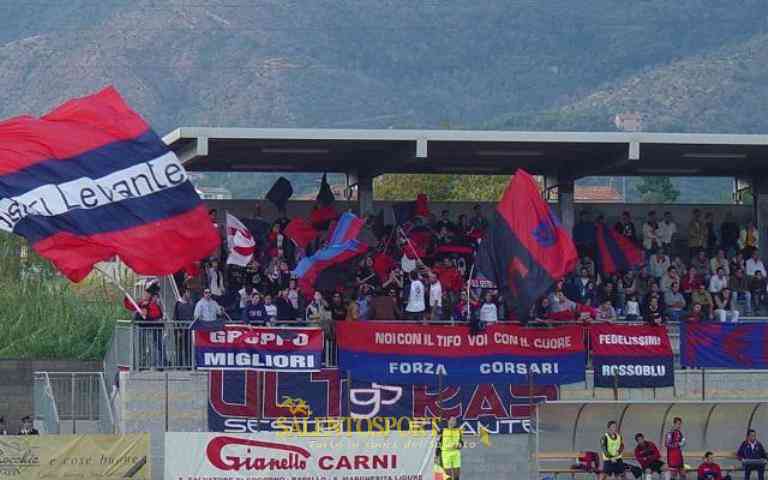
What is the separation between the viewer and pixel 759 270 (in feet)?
122

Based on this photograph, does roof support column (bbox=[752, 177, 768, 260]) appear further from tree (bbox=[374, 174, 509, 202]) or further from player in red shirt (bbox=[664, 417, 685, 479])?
tree (bbox=[374, 174, 509, 202])

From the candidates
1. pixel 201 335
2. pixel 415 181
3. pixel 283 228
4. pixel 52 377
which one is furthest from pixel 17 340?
pixel 415 181

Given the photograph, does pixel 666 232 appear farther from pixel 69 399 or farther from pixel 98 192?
pixel 98 192

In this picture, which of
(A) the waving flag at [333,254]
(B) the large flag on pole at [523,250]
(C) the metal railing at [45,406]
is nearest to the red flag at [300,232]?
(A) the waving flag at [333,254]

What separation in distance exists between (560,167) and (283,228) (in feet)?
22.4

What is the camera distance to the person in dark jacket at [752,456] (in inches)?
1260

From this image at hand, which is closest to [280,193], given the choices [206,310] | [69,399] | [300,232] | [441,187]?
[300,232]

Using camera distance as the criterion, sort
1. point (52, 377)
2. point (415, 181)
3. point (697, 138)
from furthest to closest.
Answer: point (415, 181)
point (52, 377)
point (697, 138)

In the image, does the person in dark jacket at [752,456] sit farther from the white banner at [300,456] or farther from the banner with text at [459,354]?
the white banner at [300,456]

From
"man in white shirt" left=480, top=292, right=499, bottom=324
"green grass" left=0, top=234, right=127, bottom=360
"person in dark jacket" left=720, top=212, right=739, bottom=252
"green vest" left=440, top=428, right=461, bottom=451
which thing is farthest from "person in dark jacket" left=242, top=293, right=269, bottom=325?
"green grass" left=0, top=234, right=127, bottom=360

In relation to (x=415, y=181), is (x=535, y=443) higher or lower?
lower

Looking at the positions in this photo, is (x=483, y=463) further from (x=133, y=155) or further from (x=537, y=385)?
(x=133, y=155)

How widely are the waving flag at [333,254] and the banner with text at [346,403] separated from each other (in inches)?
109

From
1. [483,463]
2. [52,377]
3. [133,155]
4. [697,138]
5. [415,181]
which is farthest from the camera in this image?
[415,181]
